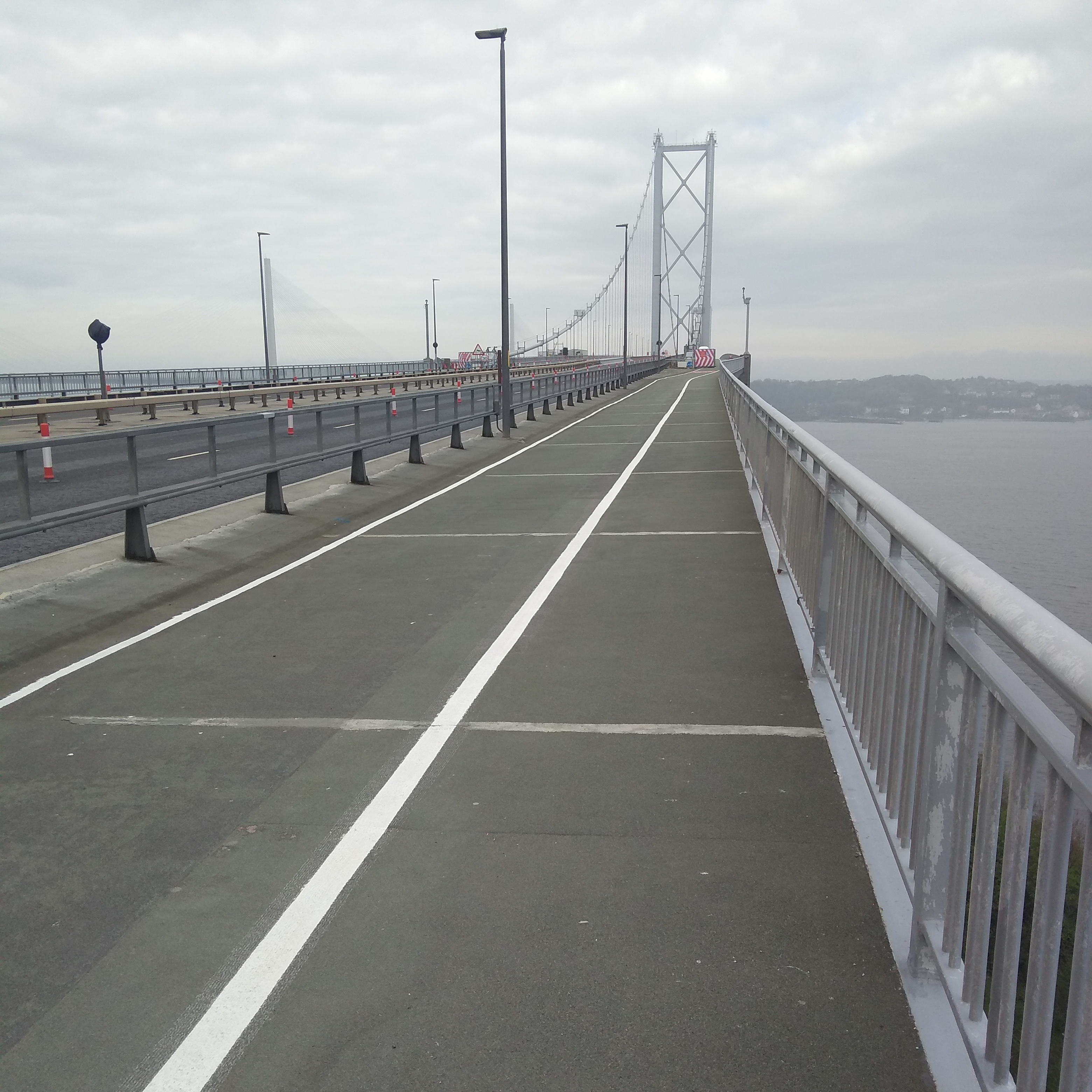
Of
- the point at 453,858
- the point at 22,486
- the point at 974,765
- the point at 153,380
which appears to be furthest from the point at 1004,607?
the point at 153,380

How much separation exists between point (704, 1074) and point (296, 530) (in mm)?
9949

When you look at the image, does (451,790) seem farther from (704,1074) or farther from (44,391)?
(44,391)

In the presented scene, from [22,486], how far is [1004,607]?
7945mm

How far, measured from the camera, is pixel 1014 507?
4862 inches

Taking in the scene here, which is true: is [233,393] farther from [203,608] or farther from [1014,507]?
[1014,507]

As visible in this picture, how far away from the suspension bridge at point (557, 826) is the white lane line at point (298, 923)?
15mm

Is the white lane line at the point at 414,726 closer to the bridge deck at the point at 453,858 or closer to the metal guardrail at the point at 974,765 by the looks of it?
the bridge deck at the point at 453,858

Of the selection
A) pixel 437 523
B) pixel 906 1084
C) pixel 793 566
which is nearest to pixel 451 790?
pixel 906 1084

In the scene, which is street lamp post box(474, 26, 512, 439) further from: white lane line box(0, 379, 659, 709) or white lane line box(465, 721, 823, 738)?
white lane line box(465, 721, 823, 738)

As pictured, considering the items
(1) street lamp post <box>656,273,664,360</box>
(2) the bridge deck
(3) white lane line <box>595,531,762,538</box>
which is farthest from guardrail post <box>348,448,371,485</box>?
(1) street lamp post <box>656,273,664,360</box>

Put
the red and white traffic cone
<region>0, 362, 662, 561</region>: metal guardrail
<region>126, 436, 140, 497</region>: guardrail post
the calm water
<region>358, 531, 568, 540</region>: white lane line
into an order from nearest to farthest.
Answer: <region>0, 362, 662, 561</region>: metal guardrail → <region>126, 436, 140, 497</region>: guardrail post → <region>358, 531, 568, 540</region>: white lane line → the red and white traffic cone → the calm water

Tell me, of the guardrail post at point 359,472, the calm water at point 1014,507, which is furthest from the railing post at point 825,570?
the calm water at point 1014,507

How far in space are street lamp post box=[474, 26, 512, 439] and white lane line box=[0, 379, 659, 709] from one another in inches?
340

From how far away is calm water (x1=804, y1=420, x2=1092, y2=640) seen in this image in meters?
80.8
